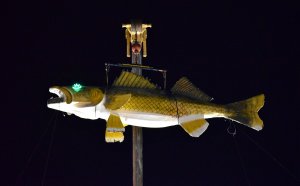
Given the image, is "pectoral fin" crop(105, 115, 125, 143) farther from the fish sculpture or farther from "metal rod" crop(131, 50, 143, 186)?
"metal rod" crop(131, 50, 143, 186)

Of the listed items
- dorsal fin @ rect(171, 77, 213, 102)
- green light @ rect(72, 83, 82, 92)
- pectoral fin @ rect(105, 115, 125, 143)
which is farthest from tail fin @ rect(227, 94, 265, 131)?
green light @ rect(72, 83, 82, 92)

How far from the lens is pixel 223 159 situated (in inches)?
105

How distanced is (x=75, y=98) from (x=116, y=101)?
0.14 metres

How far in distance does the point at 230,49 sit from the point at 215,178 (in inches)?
25.9

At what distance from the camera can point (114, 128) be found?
1814 mm

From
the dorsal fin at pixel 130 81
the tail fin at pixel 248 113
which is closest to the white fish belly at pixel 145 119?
the dorsal fin at pixel 130 81

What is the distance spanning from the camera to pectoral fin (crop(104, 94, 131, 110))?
184cm

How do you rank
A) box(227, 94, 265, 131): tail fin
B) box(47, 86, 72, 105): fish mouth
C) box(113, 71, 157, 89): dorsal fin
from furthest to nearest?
box(227, 94, 265, 131): tail fin < box(113, 71, 157, 89): dorsal fin < box(47, 86, 72, 105): fish mouth

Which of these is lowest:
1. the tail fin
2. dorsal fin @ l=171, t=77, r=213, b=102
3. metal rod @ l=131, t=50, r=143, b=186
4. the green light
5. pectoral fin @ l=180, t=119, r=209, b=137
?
metal rod @ l=131, t=50, r=143, b=186

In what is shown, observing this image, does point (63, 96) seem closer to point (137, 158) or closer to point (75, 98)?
point (75, 98)

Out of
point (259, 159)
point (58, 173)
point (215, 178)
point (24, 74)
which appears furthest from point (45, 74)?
point (259, 159)

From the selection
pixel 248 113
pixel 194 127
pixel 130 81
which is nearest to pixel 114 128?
pixel 130 81

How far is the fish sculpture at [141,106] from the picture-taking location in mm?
1833

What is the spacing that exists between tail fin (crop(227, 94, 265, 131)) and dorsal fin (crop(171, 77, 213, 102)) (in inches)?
4.4
